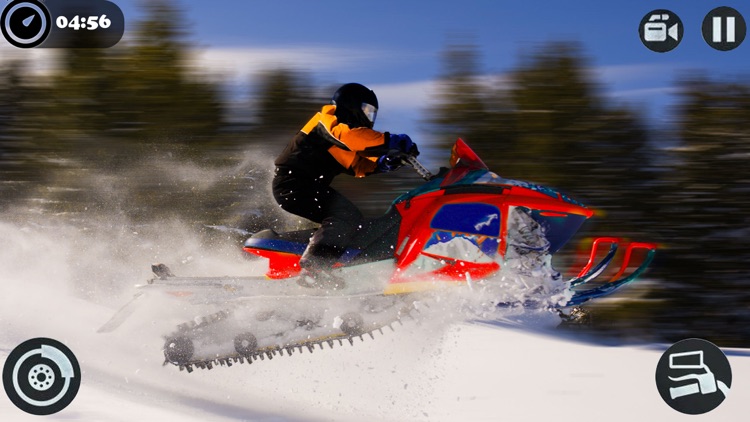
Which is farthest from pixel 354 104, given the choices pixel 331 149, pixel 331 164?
pixel 331 164

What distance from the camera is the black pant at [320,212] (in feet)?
17.7

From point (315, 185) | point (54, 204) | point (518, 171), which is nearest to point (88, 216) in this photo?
point (54, 204)

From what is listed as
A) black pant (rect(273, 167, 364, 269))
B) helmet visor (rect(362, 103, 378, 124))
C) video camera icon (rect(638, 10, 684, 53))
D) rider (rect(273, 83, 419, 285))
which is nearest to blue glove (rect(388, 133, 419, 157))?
rider (rect(273, 83, 419, 285))

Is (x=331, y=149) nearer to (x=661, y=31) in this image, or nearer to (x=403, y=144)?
(x=403, y=144)

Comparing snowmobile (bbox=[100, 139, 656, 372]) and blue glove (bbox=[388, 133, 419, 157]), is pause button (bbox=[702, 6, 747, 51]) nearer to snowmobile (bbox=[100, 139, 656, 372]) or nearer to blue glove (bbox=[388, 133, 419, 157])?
snowmobile (bbox=[100, 139, 656, 372])

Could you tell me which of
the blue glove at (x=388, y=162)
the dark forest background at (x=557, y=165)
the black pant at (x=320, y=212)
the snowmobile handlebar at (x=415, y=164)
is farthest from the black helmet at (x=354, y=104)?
the dark forest background at (x=557, y=165)

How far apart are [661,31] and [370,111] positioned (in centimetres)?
227

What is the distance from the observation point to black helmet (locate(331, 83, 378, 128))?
5273mm

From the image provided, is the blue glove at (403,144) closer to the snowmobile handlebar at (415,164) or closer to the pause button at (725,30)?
the snowmobile handlebar at (415,164)

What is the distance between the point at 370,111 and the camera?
532 centimetres

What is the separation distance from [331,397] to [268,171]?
4239mm

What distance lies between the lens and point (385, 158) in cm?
534

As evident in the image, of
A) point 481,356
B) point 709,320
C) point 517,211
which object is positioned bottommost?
point 709,320

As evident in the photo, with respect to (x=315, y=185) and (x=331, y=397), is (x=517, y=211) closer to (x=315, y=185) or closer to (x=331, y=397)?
(x=315, y=185)
